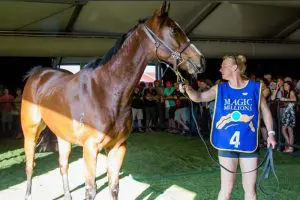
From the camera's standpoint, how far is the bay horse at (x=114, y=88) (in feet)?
11.2

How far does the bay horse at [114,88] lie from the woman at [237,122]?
35 centimetres

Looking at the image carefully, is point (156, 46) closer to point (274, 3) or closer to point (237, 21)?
point (274, 3)

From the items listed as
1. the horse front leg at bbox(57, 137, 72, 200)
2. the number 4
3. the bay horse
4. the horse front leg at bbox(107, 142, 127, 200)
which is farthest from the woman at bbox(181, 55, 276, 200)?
the horse front leg at bbox(57, 137, 72, 200)

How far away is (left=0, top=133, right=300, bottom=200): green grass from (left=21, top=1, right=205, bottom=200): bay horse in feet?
4.97

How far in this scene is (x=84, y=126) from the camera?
3727mm

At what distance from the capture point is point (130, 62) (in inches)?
144

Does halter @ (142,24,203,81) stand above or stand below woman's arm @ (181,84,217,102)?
above

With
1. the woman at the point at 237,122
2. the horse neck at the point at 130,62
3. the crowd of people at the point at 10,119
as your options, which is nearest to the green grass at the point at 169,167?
the crowd of people at the point at 10,119

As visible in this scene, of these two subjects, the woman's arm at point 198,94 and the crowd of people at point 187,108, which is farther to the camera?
the crowd of people at point 187,108

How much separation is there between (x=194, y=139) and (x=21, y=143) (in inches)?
185

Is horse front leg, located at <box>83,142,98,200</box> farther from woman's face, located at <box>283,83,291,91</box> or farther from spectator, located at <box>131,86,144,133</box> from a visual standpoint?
spectator, located at <box>131,86,144,133</box>

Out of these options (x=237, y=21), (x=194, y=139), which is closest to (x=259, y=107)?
(x=194, y=139)

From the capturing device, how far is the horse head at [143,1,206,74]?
10.9 feet

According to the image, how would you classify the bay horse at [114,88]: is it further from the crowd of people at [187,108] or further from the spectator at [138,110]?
the spectator at [138,110]
